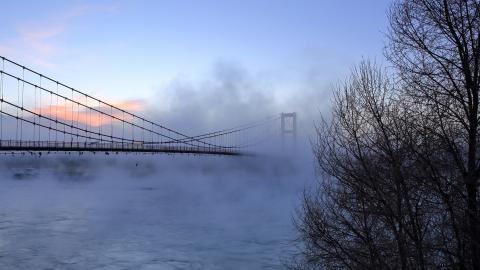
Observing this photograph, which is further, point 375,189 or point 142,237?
point 142,237

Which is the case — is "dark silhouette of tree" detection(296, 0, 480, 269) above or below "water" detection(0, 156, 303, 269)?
above

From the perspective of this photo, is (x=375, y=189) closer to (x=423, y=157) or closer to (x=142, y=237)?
(x=423, y=157)

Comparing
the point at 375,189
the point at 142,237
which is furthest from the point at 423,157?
the point at 142,237

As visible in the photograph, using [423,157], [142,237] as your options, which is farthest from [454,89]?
[142,237]

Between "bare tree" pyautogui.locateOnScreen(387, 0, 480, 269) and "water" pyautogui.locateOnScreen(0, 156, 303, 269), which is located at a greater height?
"bare tree" pyautogui.locateOnScreen(387, 0, 480, 269)

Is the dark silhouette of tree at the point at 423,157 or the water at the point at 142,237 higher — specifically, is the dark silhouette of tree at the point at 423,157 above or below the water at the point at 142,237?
above

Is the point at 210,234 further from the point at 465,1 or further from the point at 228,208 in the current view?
the point at 465,1

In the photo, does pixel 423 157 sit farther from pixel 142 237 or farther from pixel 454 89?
pixel 142 237

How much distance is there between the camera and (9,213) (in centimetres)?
4850

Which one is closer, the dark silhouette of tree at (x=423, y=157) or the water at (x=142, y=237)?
the dark silhouette of tree at (x=423, y=157)

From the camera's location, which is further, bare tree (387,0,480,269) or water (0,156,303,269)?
water (0,156,303,269)

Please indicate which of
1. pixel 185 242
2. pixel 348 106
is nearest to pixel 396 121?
pixel 348 106

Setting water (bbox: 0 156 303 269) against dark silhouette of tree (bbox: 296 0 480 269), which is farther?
water (bbox: 0 156 303 269)

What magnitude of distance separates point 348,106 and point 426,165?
264cm
